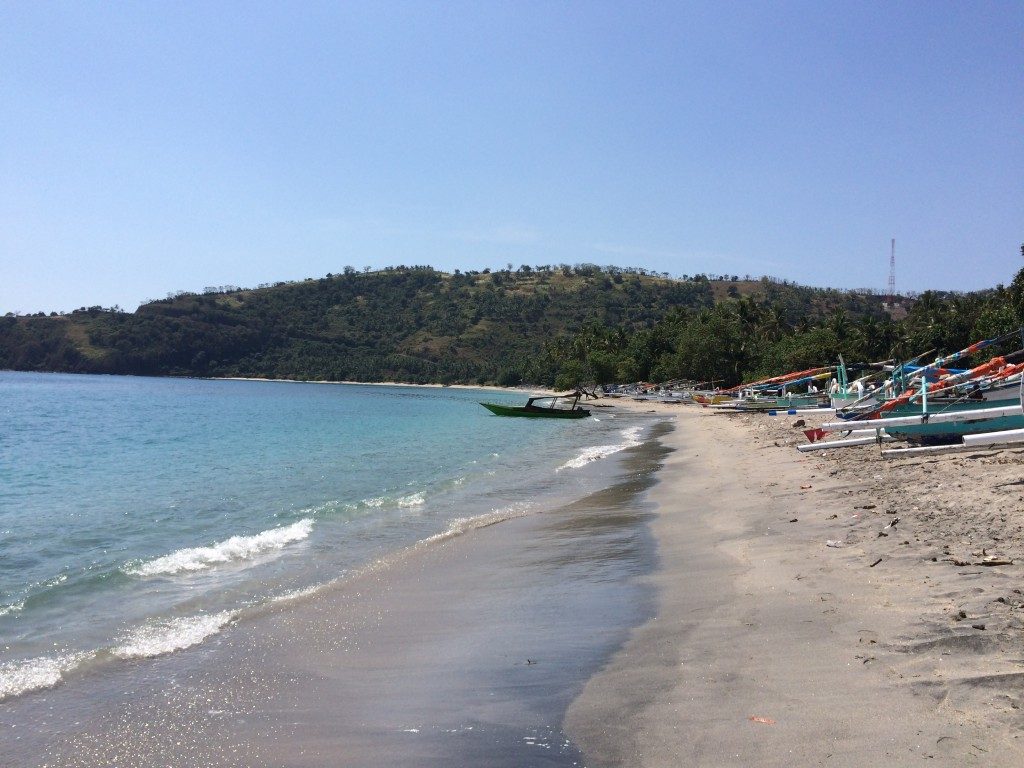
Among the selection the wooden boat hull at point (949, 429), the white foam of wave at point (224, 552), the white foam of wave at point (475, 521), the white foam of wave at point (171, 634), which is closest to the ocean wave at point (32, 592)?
the white foam of wave at point (224, 552)

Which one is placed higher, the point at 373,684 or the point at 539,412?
the point at 539,412

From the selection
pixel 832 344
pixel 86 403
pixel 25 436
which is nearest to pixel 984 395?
pixel 25 436

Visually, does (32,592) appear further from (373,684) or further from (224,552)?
(373,684)

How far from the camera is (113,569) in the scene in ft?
37.0

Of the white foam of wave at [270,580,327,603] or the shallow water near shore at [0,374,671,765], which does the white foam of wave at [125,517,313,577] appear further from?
the white foam of wave at [270,580,327,603]

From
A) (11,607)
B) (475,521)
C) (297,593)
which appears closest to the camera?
(11,607)

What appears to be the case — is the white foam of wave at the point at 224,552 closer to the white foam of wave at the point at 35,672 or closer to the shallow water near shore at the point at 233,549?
the shallow water near shore at the point at 233,549

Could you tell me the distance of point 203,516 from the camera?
53.7 feet

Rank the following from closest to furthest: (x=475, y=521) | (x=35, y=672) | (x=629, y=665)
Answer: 1. (x=629, y=665)
2. (x=35, y=672)
3. (x=475, y=521)

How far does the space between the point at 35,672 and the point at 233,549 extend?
572 centimetres

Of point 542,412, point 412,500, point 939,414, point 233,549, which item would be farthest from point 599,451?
point 542,412

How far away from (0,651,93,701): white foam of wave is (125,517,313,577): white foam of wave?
141 inches

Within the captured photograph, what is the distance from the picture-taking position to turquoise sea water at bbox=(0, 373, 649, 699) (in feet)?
28.6

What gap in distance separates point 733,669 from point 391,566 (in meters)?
6.56
